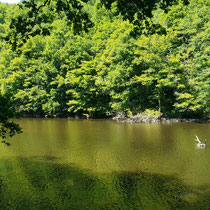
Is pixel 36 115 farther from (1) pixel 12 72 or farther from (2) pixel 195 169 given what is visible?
(2) pixel 195 169

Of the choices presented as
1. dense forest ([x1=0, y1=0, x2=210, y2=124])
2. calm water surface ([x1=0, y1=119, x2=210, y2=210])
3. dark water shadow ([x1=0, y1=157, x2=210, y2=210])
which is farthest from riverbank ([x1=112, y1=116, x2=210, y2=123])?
dark water shadow ([x1=0, y1=157, x2=210, y2=210])

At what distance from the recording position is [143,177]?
9648 millimetres

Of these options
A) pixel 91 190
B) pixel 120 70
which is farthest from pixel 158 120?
pixel 91 190

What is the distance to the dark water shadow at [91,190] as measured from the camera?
7328 millimetres

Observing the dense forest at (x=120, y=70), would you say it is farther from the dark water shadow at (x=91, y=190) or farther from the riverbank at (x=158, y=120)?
the dark water shadow at (x=91, y=190)

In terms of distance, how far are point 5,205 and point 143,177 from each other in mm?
5251

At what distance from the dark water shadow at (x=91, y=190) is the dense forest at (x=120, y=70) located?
37.7 feet

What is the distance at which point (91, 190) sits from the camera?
839 cm

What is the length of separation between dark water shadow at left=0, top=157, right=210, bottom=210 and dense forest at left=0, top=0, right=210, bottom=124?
453 inches

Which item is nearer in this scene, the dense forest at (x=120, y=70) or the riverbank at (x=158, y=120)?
the riverbank at (x=158, y=120)

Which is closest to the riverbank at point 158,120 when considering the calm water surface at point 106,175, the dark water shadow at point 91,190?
the calm water surface at point 106,175

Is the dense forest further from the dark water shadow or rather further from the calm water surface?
the dark water shadow

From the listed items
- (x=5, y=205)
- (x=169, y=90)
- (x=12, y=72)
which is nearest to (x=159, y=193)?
(x=5, y=205)

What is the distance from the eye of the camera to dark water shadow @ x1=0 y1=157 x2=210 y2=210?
733 cm
